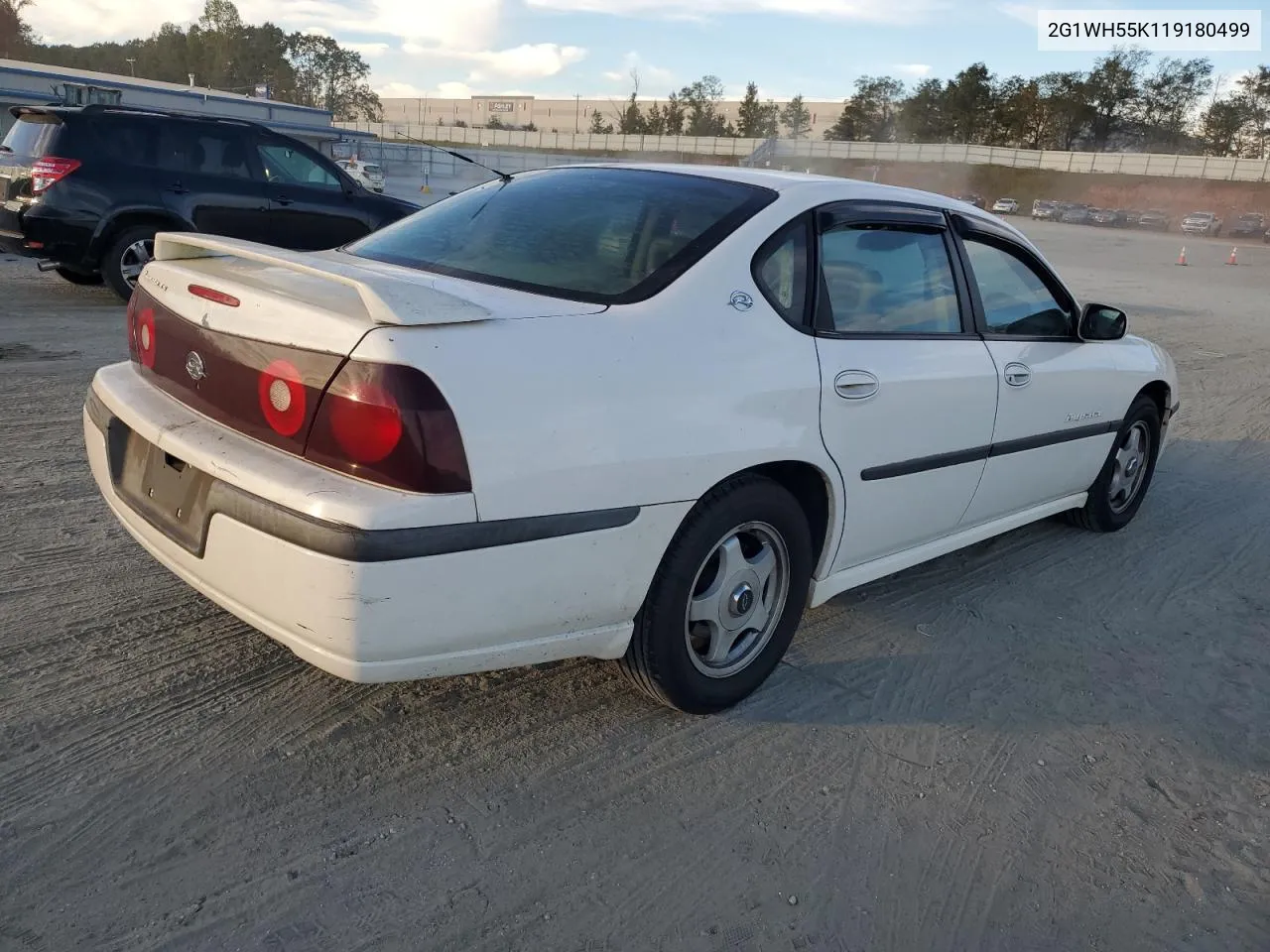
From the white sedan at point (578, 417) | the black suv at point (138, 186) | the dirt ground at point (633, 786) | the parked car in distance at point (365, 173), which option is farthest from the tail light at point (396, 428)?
the parked car in distance at point (365, 173)

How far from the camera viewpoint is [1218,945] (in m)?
2.28

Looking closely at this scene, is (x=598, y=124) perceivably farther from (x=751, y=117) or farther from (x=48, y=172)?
(x=48, y=172)

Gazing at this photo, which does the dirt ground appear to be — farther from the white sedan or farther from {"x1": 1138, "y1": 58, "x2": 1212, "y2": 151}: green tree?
{"x1": 1138, "y1": 58, "x2": 1212, "y2": 151}: green tree

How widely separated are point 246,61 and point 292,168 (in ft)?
336

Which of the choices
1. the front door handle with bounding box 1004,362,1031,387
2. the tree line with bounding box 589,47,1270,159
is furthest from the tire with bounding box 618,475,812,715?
the tree line with bounding box 589,47,1270,159

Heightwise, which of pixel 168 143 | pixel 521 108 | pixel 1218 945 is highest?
pixel 521 108

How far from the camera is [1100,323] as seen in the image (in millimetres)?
4234

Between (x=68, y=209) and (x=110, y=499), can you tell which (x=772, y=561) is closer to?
(x=110, y=499)

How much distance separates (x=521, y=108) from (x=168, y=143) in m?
116

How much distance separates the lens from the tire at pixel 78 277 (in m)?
9.21

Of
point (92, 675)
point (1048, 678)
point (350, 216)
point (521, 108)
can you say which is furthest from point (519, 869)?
point (521, 108)

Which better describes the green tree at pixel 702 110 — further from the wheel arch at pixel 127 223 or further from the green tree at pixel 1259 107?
the wheel arch at pixel 127 223

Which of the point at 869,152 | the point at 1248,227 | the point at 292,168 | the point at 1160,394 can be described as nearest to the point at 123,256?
the point at 292,168

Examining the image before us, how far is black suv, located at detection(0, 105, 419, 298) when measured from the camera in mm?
8453
